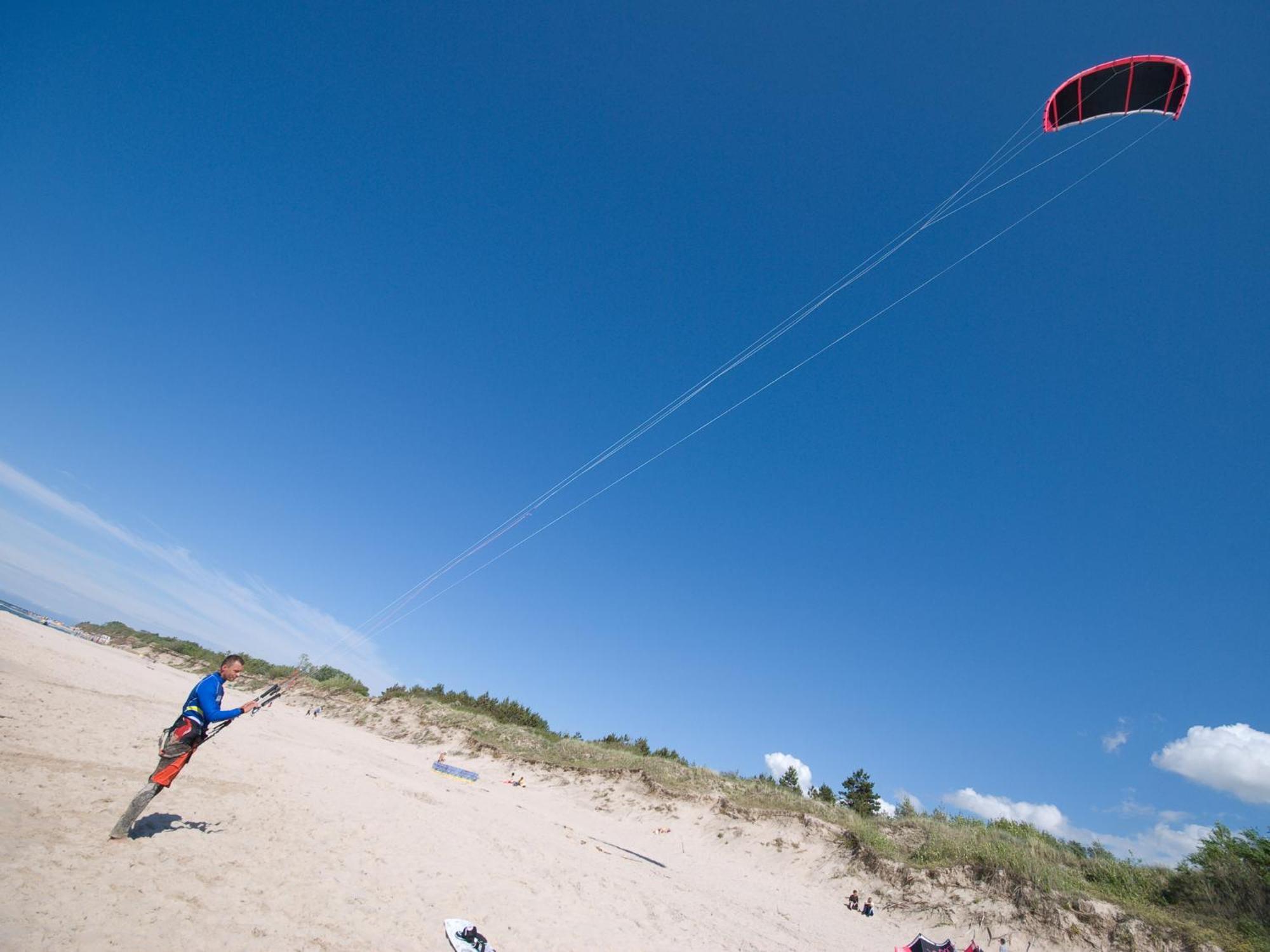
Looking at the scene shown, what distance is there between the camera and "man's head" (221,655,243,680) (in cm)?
563

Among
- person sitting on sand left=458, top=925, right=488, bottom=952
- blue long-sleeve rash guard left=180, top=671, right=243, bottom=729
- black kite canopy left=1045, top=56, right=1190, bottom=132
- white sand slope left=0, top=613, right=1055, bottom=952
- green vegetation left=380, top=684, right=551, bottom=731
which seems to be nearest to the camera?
white sand slope left=0, top=613, right=1055, bottom=952

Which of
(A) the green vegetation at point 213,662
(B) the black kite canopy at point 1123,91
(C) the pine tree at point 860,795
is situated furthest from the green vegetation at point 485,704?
(B) the black kite canopy at point 1123,91

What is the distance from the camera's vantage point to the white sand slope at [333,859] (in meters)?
4.67

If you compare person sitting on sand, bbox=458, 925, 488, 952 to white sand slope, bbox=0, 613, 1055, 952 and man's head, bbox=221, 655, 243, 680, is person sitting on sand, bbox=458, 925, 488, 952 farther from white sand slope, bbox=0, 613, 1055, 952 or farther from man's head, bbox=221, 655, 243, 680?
man's head, bbox=221, 655, 243, 680

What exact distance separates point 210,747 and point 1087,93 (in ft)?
69.1

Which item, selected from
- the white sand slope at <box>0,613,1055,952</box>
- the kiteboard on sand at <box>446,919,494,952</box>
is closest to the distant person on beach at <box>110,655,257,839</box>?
the white sand slope at <box>0,613,1055,952</box>

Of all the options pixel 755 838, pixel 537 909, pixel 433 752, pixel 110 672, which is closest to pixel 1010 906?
pixel 755 838

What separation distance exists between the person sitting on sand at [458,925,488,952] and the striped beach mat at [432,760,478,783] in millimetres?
14066

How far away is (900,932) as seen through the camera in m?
11.5

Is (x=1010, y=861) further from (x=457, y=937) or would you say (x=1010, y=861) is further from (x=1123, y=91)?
(x=1123, y=91)

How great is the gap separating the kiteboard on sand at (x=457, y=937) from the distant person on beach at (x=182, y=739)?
316cm

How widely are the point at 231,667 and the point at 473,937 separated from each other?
380cm

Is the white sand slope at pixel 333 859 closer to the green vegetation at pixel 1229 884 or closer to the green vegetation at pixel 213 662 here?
the green vegetation at pixel 1229 884

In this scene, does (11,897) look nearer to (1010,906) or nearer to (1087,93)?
(1010,906)
